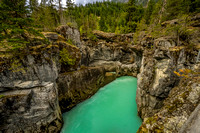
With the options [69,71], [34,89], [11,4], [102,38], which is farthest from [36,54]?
[102,38]

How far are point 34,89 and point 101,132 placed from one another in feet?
26.4

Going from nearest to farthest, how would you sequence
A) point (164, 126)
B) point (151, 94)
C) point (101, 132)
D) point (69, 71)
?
point (164, 126)
point (151, 94)
point (101, 132)
point (69, 71)

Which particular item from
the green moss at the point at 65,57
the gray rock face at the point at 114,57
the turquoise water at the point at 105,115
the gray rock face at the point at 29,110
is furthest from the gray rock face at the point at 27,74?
the gray rock face at the point at 114,57

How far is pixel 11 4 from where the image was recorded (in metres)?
5.36

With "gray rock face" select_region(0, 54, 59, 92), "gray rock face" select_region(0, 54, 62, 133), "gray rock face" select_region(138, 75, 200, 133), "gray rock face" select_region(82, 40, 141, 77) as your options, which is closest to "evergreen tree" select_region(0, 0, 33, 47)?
"gray rock face" select_region(0, 54, 59, 92)

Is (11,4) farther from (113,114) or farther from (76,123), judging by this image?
(113,114)

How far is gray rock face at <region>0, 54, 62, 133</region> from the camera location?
6.12 metres

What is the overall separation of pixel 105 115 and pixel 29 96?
8.78 metres

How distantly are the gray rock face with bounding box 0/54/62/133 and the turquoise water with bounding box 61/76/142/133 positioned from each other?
257 cm

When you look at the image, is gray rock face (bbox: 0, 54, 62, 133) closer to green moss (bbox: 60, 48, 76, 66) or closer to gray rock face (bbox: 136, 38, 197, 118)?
green moss (bbox: 60, 48, 76, 66)

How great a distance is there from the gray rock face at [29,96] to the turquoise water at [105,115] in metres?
2.57

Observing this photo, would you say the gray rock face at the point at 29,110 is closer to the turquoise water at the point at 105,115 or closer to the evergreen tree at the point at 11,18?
the turquoise water at the point at 105,115

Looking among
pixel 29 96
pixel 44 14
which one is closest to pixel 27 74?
pixel 29 96

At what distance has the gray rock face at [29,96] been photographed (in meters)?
6.12
